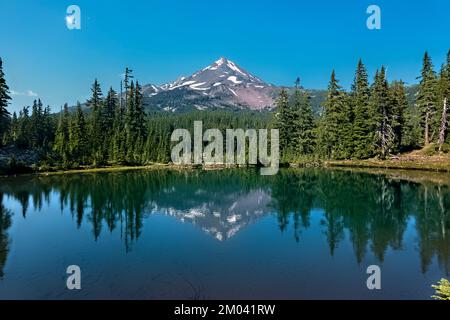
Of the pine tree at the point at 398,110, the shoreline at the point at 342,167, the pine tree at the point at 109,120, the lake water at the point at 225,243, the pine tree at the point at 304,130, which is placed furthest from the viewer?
the pine tree at the point at 304,130

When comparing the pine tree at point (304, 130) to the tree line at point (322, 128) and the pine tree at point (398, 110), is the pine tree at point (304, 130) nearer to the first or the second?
the tree line at point (322, 128)

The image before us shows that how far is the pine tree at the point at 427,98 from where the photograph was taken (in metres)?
70.1

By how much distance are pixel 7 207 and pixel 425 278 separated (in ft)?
110

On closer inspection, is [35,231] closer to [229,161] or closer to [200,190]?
[200,190]

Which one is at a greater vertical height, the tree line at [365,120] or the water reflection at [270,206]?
the tree line at [365,120]

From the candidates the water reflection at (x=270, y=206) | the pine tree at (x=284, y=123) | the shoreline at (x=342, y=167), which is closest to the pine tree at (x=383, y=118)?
the shoreline at (x=342, y=167)

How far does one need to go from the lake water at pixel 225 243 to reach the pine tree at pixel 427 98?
3557 centimetres

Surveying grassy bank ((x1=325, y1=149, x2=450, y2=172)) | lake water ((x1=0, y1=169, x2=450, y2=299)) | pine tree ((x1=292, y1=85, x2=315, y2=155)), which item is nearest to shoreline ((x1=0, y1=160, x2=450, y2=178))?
grassy bank ((x1=325, y1=149, x2=450, y2=172))

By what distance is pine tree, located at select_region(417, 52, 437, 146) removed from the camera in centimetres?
7006

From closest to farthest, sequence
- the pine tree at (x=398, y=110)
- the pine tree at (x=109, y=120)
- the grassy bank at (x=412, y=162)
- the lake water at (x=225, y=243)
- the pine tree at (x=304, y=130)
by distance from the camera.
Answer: the lake water at (x=225, y=243)
the grassy bank at (x=412, y=162)
the pine tree at (x=398, y=110)
the pine tree at (x=109, y=120)
the pine tree at (x=304, y=130)

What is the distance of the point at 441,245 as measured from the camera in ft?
64.3

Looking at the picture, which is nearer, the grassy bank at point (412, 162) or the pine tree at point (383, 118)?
the grassy bank at point (412, 162)

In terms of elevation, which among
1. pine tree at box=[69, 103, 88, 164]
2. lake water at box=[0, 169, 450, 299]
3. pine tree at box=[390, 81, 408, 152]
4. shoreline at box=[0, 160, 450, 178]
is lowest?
lake water at box=[0, 169, 450, 299]

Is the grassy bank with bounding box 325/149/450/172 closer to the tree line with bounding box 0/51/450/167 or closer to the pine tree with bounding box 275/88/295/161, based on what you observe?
the tree line with bounding box 0/51/450/167
